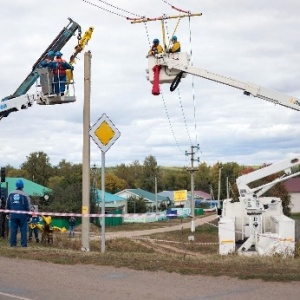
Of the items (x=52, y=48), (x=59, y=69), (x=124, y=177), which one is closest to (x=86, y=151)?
(x=59, y=69)

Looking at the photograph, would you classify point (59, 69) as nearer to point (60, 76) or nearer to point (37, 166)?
point (60, 76)

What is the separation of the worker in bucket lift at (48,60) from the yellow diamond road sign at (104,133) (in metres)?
5.06

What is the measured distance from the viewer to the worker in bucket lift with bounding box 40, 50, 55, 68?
19.4 metres

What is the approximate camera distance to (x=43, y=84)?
1980 centimetres

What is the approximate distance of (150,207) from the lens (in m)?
104

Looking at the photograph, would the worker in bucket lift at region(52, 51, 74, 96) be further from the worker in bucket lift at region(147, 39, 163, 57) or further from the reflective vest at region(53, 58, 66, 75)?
the worker in bucket lift at region(147, 39, 163, 57)

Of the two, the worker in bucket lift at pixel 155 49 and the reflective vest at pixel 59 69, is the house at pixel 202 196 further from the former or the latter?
the reflective vest at pixel 59 69

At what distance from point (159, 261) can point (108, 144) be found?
374cm

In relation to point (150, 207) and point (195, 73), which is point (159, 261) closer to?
point (195, 73)

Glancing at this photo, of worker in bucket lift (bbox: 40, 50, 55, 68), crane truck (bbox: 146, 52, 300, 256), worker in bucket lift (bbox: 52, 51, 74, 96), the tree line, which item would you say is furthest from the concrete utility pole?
the tree line

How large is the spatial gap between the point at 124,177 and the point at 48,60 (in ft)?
446

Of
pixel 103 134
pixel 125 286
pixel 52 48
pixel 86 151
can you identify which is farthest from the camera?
pixel 52 48

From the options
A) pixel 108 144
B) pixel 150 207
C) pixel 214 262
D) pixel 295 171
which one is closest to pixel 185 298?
pixel 214 262

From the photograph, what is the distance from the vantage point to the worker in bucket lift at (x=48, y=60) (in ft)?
63.8
